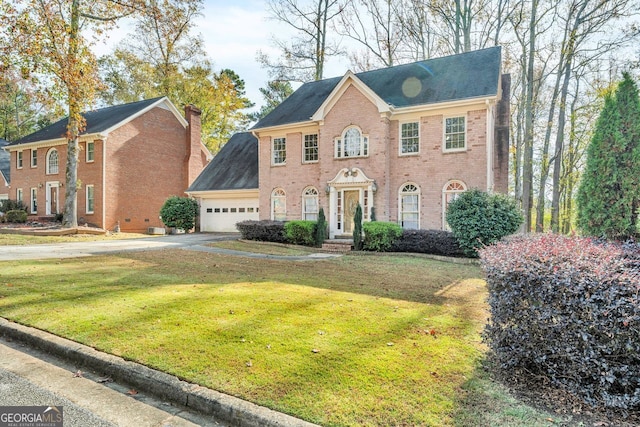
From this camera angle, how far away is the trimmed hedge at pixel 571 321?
2.95 m

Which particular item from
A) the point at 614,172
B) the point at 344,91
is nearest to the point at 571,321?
the point at 614,172

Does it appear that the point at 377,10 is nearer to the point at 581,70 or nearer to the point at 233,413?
the point at 581,70

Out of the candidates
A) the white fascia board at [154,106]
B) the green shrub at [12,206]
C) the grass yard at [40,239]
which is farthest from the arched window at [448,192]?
the green shrub at [12,206]

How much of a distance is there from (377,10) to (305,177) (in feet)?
53.2

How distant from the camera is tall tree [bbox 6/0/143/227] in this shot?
56.2 ft

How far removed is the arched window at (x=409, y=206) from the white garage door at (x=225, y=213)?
9383 millimetres

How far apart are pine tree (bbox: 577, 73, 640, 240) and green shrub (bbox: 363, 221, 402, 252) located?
7.04 meters

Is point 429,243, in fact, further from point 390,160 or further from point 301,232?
point 301,232

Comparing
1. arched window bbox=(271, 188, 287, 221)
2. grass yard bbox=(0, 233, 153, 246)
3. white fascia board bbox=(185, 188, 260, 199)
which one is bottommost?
grass yard bbox=(0, 233, 153, 246)

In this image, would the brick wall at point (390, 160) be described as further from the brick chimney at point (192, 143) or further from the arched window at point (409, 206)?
the brick chimney at point (192, 143)

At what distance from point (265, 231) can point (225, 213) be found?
7605mm

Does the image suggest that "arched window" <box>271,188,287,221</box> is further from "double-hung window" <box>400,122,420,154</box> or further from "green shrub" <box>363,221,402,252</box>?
"double-hung window" <box>400,122,420,154</box>

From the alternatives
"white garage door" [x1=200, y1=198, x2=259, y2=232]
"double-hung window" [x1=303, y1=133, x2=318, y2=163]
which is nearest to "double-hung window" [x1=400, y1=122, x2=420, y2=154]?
"double-hung window" [x1=303, y1=133, x2=318, y2=163]

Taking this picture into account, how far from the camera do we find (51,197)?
Answer: 27.0m
